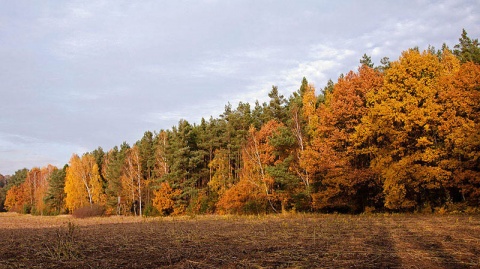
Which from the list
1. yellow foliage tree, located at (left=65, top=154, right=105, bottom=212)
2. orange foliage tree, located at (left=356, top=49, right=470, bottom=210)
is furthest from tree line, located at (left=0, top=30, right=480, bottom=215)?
yellow foliage tree, located at (left=65, top=154, right=105, bottom=212)

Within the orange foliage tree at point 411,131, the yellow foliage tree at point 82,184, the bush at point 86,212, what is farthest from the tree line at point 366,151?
the yellow foliage tree at point 82,184

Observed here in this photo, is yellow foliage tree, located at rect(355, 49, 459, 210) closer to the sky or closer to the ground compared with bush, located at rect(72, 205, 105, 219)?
closer to the sky

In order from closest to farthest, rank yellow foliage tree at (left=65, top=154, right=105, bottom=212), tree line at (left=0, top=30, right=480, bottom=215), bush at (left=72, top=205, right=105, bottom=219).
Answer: tree line at (left=0, top=30, right=480, bottom=215) → bush at (left=72, top=205, right=105, bottom=219) → yellow foliage tree at (left=65, top=154, right=105, bottom=212)

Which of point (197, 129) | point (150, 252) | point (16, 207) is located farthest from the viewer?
point (16, 207)

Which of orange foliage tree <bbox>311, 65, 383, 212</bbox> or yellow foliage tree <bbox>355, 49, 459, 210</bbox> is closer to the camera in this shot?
yellow foliage tree <bbox>355, 49, 459, 210</bbox>

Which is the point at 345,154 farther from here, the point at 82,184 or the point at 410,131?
the point at 82,184

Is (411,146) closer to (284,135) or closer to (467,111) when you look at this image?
(467,111)

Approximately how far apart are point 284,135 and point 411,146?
41.5 ft

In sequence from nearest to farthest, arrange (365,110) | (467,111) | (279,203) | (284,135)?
(467,111)
(365,110)
(284,135)
(279,203)

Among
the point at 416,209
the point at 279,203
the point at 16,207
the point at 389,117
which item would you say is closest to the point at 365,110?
the point at 389,117

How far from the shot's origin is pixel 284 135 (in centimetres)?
3609

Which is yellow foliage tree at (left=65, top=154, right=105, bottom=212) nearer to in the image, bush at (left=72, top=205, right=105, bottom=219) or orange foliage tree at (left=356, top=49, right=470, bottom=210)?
bush at (left=72, top=205, right=105, bottom=219)

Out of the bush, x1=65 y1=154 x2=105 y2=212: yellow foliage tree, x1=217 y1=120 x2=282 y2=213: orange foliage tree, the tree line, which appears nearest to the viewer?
the tree line

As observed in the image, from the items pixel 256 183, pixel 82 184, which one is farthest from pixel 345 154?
pixel 82 184
